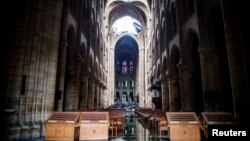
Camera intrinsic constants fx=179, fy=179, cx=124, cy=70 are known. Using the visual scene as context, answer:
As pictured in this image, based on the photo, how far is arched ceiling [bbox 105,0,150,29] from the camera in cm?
4197

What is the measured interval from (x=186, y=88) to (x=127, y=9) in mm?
35289

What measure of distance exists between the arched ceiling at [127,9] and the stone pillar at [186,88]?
2779cm

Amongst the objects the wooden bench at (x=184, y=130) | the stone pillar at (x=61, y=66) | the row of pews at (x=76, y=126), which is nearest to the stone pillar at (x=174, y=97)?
the stone pillar at (x=61, y=66)

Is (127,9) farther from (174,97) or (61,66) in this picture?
(61,66)

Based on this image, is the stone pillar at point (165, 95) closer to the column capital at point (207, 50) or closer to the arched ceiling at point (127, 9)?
the column capital at point (207, 50)

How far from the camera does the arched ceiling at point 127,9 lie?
41972mm

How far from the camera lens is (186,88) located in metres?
15.4

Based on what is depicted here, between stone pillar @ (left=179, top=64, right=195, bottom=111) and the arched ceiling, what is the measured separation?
2779 cm

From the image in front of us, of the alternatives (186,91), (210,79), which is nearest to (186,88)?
(186,91)

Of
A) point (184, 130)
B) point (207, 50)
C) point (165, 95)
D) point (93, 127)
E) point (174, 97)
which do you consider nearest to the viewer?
point (184, 130)

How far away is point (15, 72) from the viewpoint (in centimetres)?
786

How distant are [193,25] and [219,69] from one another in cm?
428

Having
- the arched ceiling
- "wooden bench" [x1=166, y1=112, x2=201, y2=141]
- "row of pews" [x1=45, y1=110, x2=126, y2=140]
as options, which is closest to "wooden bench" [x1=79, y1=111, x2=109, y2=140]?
"row of pews" [x1=45, y1=110, x2=126, y2=140]

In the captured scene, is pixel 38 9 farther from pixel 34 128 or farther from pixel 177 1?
pixel 177 1
